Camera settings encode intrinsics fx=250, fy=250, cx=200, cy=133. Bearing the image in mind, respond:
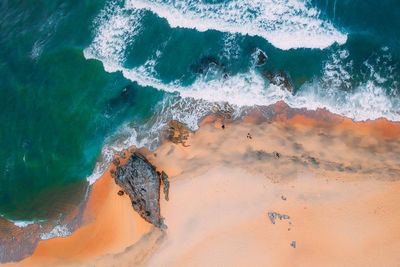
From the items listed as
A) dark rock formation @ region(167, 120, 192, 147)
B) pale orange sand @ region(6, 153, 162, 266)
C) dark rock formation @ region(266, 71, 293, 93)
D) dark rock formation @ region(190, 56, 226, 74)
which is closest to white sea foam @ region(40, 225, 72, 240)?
pale orange sand @ region(6, 153, 162, 266)

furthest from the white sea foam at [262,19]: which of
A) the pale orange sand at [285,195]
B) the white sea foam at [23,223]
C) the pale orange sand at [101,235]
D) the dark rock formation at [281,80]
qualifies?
the white sea foam at [23,223]

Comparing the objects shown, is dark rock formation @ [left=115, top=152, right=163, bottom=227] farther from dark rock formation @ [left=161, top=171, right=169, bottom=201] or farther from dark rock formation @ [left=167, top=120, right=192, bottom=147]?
dark rock formation @ [left=167, top=120, right=192, bottom=147]

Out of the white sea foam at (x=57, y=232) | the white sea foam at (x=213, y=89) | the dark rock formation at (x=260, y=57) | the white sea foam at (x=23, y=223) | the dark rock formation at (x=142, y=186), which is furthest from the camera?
the white sea foam at (x=23, y=223)

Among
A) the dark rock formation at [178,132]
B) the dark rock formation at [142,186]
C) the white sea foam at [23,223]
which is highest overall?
the dark rock formation at [178,132]

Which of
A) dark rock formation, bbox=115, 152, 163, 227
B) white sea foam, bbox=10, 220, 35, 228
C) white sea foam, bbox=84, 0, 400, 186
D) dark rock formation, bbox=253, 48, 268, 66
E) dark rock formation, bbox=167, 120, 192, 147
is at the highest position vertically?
dark rock formation, bbox=253, 48, 268, 66

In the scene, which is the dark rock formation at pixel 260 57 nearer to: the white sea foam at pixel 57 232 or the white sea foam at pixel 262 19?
the white sea foam at pixel 262 19

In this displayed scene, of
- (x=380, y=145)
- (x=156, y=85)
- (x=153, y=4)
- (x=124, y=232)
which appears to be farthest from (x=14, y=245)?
(x=380, y=145)

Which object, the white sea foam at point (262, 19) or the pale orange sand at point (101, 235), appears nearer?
the pale orange sand at point (101, 235)

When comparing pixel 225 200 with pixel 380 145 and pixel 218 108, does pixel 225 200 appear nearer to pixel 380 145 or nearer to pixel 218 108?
pixel 218 108
